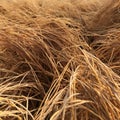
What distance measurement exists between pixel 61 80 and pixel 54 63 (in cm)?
14

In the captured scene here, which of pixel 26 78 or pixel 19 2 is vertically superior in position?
pixel 19 2

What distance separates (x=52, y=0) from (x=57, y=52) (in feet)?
4.70

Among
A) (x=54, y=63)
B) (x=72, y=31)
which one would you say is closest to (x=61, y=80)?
(x=54, y=63)

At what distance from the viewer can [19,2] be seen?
8.75 ft

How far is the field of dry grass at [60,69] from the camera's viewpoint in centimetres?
107

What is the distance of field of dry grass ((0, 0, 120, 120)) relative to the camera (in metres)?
1.07

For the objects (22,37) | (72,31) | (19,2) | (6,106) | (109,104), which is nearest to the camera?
(109,104)

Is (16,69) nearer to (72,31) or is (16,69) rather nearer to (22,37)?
(22,37)

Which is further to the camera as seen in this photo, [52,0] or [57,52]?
[52,0]

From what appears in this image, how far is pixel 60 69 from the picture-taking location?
1.42m

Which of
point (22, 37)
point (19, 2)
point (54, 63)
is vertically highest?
point (19, 2)

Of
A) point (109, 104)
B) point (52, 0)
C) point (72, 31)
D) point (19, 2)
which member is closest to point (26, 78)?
point (72, 31)

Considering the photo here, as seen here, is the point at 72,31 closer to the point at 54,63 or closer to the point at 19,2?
the point at 54,63

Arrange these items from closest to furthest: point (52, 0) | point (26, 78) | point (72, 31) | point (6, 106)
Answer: point (6, 106)
point (26, 78)
point (72, 31)
point (52, 0)
